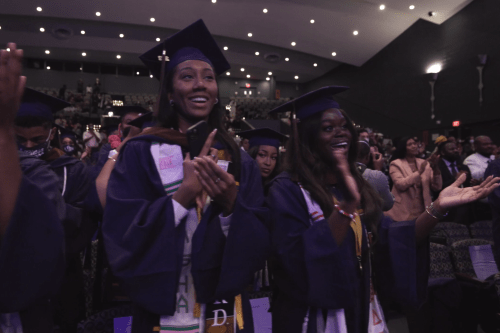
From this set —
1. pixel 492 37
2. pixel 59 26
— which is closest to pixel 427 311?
pixel 492 37

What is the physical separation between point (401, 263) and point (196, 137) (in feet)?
4.14

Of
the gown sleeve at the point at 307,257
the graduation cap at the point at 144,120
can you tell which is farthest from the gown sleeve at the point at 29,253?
the graduation cap at the point at 144,120

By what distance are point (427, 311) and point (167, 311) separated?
2.84 m

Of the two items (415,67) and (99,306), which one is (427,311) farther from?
(415,67)

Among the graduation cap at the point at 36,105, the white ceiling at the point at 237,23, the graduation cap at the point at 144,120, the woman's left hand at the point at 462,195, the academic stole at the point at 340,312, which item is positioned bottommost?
the academic stole at the point at 340,312

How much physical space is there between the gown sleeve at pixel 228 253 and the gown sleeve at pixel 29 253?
0.48 metres

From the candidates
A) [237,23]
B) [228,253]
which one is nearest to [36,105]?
[228,253]

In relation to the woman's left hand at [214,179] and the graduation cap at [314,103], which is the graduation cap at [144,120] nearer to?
the graduation cap at [314,103]

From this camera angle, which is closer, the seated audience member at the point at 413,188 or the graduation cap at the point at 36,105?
the graduation cap at the point at 36,105

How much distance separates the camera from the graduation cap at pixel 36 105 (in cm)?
209

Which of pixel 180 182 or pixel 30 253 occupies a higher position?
pixel 180 182

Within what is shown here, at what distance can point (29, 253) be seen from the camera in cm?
112

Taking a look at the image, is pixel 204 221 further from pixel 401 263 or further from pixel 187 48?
pixel 401 263

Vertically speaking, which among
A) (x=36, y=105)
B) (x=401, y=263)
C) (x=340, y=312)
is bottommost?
(x=340, y=312)
